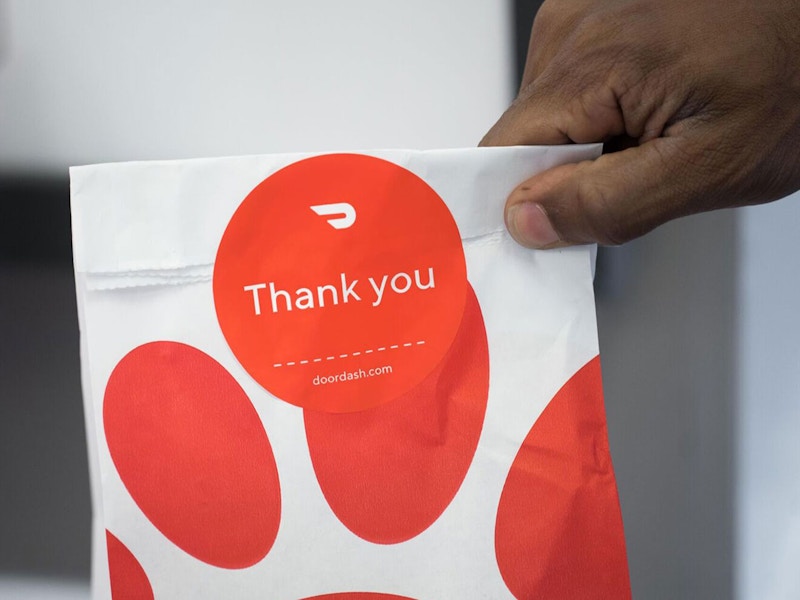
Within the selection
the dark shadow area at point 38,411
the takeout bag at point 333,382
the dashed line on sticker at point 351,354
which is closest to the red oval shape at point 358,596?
the takeout bag at point 333,382

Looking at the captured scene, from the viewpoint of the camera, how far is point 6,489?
1.65 feet

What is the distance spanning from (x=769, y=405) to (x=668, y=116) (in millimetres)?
302

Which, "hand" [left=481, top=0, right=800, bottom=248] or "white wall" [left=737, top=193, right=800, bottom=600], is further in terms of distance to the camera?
"white wall" [left=737, top=193, right=800, bottom=600]

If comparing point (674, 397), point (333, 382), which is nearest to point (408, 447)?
point (333, 382)

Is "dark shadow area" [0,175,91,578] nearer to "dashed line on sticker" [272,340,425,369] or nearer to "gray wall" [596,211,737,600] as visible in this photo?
"dashed line on sticker" [272,340,425,369]

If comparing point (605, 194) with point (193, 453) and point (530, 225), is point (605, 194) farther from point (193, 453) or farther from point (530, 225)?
point (193, 453)

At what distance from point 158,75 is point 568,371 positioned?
0.33 meters

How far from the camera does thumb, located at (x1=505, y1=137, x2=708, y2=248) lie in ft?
1.16

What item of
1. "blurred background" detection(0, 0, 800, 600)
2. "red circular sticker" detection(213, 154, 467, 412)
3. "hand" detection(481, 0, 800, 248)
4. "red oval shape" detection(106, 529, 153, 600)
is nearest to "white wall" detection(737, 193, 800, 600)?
"blurred background" detection(0, 0, 800, 600)

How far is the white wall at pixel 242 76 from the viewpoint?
489 millimetres

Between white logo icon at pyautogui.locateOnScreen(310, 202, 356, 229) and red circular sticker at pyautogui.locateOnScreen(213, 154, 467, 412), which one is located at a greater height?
white logo icon at pyautogui.locateOnScreen(310, 202, 356, 229)

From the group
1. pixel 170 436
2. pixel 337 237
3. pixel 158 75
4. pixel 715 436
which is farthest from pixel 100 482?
pixel 715 436

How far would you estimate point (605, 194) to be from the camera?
355 millimetres

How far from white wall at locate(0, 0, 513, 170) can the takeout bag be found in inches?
7.2
